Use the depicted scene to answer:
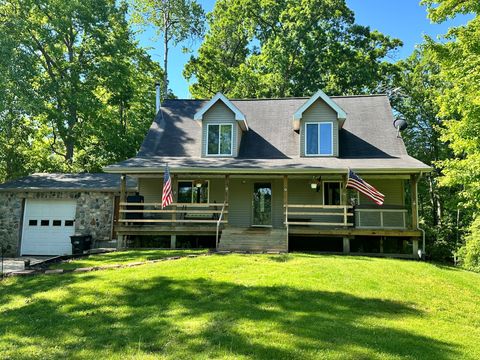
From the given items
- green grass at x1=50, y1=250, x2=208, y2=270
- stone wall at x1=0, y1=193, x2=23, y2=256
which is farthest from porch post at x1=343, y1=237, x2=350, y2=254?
stone wall at x1=0, y1=193, x2=23, y2=256

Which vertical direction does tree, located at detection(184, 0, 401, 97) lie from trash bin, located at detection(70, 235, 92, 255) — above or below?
above

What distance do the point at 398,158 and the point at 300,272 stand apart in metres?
8.67

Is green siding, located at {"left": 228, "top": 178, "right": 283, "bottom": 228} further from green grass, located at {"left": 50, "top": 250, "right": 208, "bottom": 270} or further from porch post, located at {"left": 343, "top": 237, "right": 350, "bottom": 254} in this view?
green grass, located at {"left": 50, "top": 250, "right": 208, "bottom": 270}

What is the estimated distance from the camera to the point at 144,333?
5.40 meters

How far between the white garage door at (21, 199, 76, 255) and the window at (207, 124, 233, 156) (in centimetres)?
641

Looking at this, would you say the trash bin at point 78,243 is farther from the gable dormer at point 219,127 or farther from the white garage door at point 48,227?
the gable dormer at point 219,127

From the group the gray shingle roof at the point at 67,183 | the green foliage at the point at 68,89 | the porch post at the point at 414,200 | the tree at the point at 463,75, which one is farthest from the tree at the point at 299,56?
the porch post at the point at 414,200

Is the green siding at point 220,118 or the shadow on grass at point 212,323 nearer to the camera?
the shadow on grass at point 212,323

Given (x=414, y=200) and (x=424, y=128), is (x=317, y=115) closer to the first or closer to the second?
(x=414, y=200)

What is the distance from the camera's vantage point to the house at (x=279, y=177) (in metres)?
13.9

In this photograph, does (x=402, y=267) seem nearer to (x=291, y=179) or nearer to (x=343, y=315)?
(x=343, y=315)

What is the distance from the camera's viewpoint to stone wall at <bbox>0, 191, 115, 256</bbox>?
52.7ft

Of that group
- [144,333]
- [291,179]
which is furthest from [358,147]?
[144,333]

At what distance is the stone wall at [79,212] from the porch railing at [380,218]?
10.1 m
